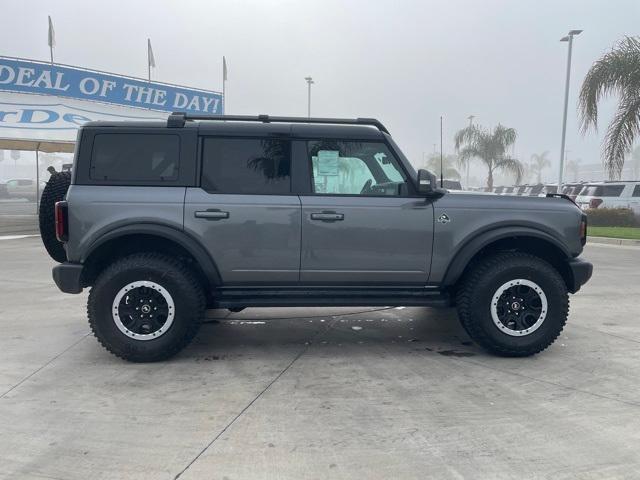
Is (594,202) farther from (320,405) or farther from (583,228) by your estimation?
(320,405)

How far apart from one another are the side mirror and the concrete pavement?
4.85ft

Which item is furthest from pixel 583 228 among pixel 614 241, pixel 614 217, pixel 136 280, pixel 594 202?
pixel 594 202

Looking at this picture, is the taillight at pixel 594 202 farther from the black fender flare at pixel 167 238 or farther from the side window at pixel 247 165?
the black fender flare at pixel 167 238

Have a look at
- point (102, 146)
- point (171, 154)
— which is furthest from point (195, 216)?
point (102, 146)

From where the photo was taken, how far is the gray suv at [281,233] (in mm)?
4281

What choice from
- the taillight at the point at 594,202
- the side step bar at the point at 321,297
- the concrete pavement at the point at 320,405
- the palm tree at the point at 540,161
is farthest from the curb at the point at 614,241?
the palm tree at the point at 540,161

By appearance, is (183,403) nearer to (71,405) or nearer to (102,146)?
(71,405)

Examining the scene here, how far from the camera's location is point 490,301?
4469 mm

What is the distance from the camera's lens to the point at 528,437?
308cm

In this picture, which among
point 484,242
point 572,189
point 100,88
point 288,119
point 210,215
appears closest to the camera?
point 210,215

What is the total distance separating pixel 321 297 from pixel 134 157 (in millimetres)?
2003

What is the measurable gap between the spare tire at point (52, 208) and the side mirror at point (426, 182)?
3268 millimetres

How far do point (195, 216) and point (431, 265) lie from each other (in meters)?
2.07

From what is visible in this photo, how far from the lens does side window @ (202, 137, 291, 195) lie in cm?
441
